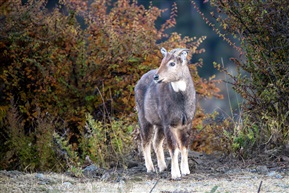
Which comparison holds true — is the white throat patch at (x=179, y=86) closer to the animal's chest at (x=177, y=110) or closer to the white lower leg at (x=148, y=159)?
the animal's chest at (x=177, y=110)

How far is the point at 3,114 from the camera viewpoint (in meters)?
14.6

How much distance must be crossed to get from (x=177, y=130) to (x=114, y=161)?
65.3 inches

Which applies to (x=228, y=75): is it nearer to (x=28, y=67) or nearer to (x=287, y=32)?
(x=287, y=32)

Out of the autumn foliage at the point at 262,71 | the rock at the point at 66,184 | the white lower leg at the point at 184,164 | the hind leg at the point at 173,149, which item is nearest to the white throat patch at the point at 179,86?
the hind leg at the point at 173,149

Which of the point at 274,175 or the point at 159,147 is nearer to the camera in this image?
the point at 274,175

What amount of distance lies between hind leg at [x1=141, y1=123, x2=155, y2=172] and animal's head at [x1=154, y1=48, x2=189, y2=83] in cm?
126

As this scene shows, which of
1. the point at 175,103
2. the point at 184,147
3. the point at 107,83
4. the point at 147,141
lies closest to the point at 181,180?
the point at 184,147

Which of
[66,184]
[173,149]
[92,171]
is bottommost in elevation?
[92,171]

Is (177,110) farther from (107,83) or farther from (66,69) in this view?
(66,69)

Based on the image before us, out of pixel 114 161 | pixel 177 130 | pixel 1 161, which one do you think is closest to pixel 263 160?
pixel 177 130

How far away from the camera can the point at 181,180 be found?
391 inches

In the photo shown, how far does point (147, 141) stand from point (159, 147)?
0.23 metres

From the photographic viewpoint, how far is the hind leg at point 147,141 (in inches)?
441

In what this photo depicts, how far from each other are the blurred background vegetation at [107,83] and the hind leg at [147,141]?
0.47 metres
